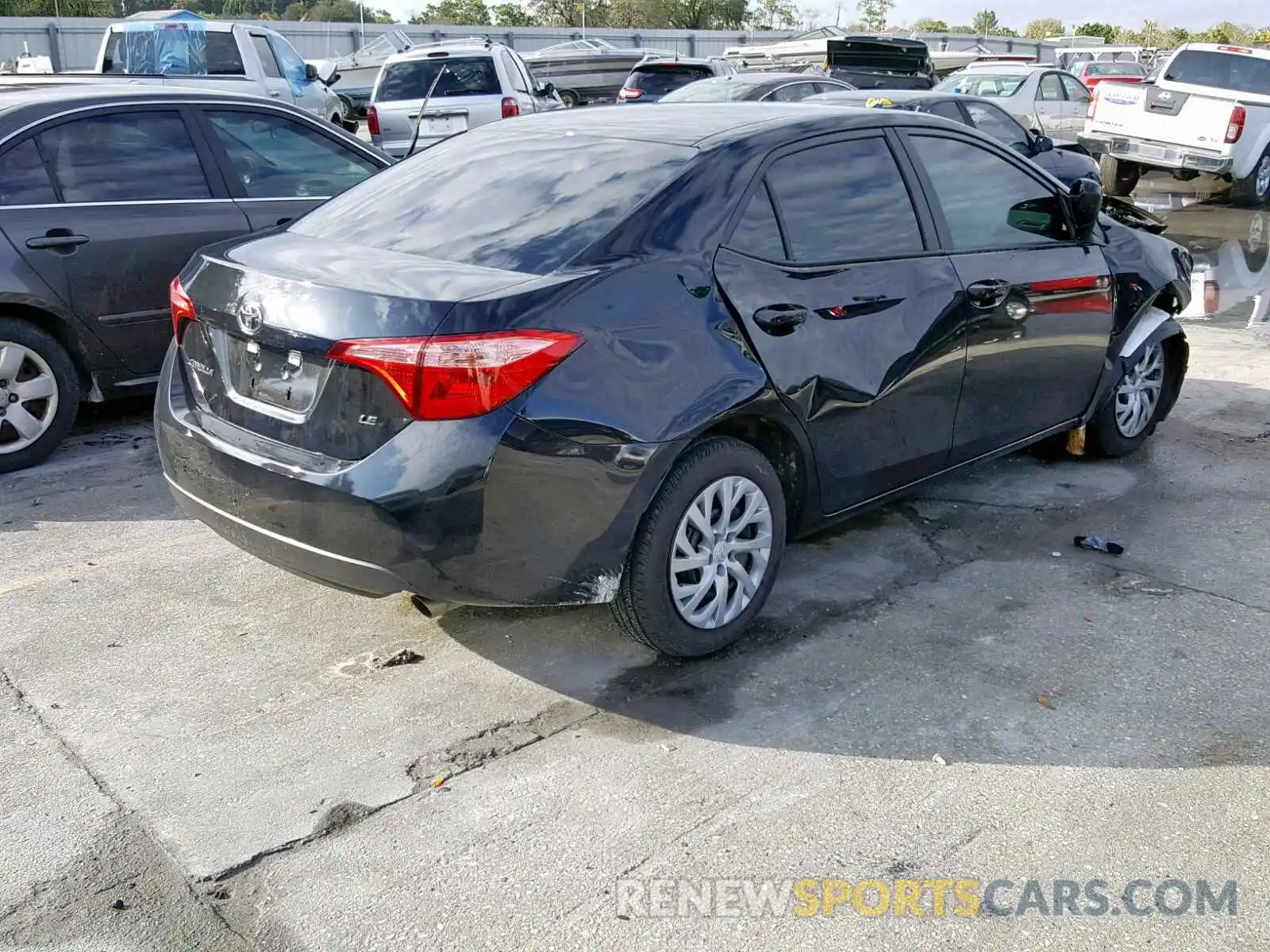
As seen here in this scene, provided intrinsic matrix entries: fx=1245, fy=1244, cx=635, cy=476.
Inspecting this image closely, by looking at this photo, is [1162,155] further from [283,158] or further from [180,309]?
[180,309]

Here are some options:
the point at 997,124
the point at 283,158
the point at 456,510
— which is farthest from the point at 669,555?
the point at 997,124

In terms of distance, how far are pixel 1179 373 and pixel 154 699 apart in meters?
5.09

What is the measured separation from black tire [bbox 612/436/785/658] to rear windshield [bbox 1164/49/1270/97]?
1410 centimetres

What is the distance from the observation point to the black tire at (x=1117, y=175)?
16.2 meters

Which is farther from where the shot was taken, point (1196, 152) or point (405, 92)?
point (405, 92)

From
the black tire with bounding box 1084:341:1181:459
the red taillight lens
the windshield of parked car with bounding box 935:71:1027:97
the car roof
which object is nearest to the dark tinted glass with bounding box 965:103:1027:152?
the black tire with bounding box 1084:341:1181:459

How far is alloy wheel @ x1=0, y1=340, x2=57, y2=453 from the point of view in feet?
18.8

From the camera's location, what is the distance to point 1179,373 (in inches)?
249

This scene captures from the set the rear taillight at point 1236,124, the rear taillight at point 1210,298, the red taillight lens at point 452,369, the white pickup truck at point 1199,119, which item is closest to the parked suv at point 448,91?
the white pickup truck at point 1199,119

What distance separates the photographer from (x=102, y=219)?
6035mm

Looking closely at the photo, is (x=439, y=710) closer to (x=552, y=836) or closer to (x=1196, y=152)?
(x=552, y=836)

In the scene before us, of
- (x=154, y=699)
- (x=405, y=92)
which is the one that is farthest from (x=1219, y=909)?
(x=405, y=92)

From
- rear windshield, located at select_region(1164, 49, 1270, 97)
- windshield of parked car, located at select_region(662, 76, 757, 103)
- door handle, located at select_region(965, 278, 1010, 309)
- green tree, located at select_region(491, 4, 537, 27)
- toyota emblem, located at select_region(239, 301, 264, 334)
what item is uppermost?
green tree, located at select_region(491, 4, 537, 27)

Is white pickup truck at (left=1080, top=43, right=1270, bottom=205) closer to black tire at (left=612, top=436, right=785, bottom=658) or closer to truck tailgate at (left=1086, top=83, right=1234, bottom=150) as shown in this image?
truck tailgate at (left=1086, top=83, right=1234, bottom=150)
